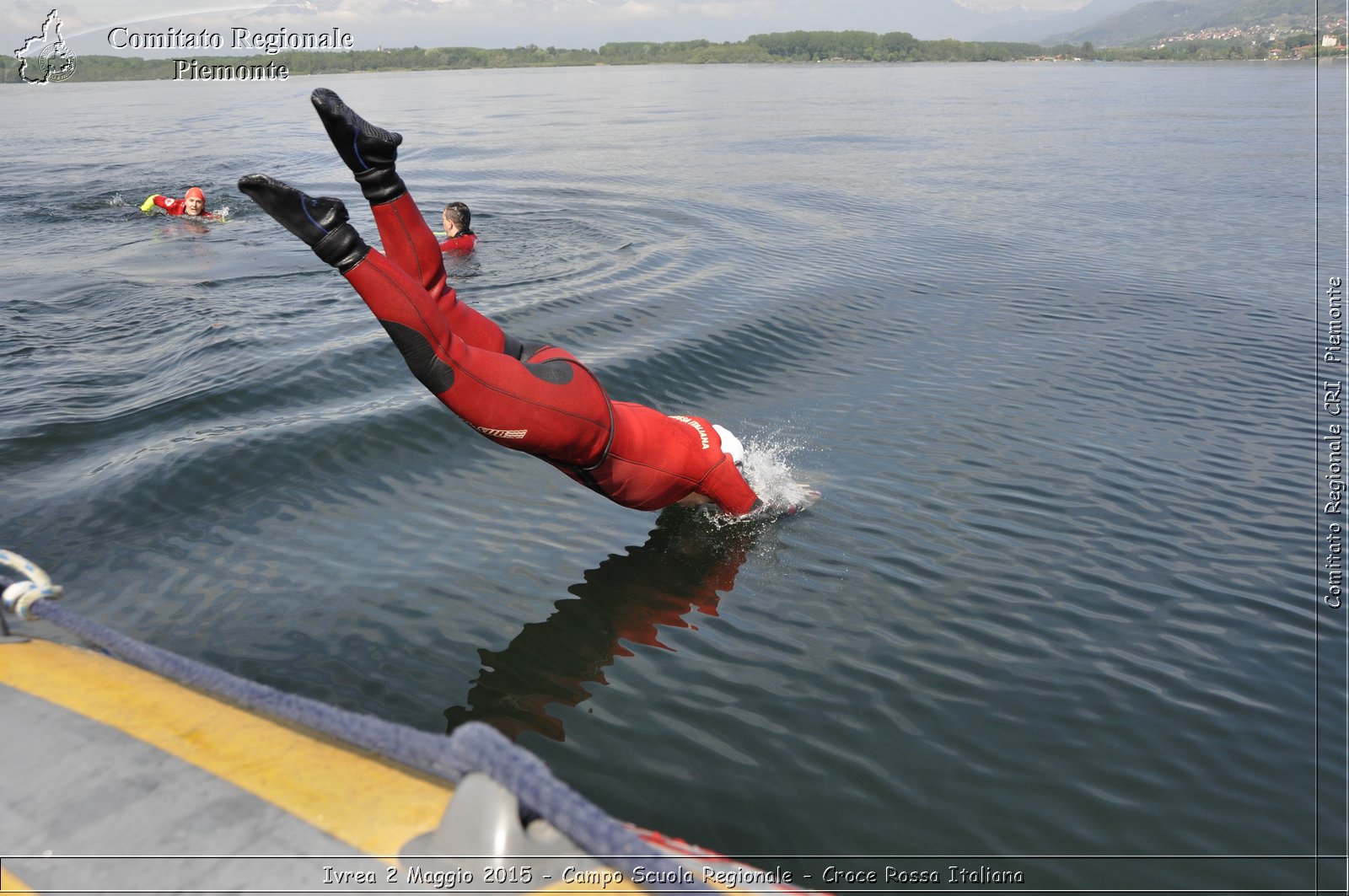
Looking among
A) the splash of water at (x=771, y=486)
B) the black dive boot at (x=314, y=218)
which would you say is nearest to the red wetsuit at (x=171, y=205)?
the splash of water at (x=771, y=486)

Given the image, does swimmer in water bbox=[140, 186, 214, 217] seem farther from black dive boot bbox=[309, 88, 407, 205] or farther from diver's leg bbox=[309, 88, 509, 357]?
black dive boot bbox=[309, 88, 407, 205]

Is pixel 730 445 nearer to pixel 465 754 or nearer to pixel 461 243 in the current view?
pixel 465 754

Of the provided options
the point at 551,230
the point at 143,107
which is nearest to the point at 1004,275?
the point at 551,230

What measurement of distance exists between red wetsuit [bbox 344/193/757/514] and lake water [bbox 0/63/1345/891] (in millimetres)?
625

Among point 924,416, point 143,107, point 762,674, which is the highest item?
point 143,107

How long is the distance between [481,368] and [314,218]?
0.98m

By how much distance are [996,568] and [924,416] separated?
8.53 ft

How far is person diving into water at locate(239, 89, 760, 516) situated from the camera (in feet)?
12.9

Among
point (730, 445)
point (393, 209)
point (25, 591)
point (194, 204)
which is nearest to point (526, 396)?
point (393, 209)

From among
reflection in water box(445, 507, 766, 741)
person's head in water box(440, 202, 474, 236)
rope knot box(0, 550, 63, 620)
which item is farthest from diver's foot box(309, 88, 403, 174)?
person's head in water box(440, 202, 474, 236)

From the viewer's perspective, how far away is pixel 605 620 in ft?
16.8

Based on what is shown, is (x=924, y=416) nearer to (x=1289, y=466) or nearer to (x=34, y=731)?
(x=1289, y=466)

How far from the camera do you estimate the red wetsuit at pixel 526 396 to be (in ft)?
13.3

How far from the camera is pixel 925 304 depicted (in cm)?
1159
